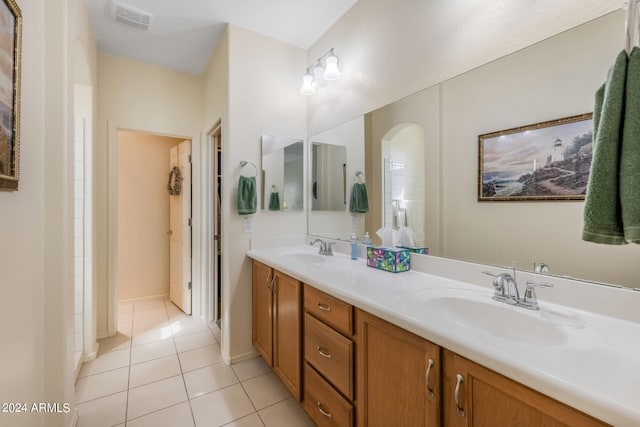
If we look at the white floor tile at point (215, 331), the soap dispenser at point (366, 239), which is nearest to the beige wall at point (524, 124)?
the soap dispenser at point (366, 239)

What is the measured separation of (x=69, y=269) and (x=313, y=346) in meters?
1.33

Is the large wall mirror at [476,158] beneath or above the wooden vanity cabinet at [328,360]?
above

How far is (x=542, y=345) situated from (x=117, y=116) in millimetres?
3466

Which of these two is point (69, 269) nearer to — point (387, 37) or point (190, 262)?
point (190, 262)

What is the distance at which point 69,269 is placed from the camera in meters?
1.39

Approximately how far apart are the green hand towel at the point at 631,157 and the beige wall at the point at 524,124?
323 millimetres

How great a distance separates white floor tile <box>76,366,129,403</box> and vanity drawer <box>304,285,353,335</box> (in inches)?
60.2

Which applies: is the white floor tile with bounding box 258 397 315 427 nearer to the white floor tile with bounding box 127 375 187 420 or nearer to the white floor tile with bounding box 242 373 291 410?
the white floor tile with bounding box 242 373 291 410

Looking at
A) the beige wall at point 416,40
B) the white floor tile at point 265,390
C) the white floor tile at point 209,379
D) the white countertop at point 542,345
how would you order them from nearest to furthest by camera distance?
the white countertop at point 542,345, the beige wall at point 416,40, the white floor tile at point 265,390, the white floor tile at point 209,379

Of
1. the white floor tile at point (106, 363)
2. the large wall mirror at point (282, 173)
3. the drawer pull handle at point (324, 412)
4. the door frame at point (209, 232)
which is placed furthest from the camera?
the door frame at point (209, 232)

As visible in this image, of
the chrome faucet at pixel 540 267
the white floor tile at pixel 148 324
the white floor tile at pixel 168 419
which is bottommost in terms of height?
the white floor tile at pixel 168 419

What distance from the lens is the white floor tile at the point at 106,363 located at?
2047 millimetres

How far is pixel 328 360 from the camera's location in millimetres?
1311

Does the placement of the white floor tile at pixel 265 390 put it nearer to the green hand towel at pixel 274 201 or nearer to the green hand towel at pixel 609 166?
the green hand towel at pixel 274 201
